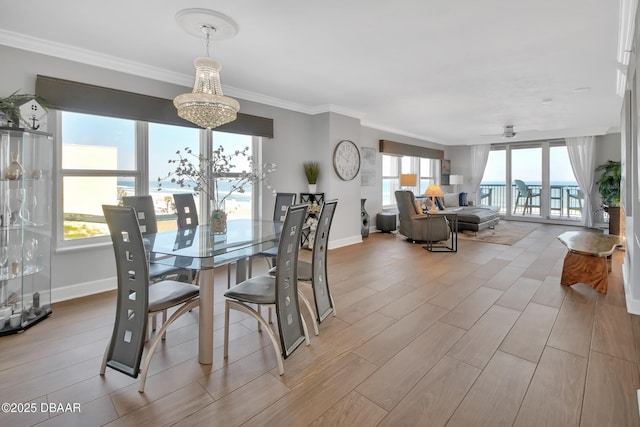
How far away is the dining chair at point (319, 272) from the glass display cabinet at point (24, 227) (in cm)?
204

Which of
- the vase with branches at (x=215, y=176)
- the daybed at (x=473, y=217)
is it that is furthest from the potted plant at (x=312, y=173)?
the daybed at (x=473, y=217)

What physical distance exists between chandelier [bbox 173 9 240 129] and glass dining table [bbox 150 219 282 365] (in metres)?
0.96

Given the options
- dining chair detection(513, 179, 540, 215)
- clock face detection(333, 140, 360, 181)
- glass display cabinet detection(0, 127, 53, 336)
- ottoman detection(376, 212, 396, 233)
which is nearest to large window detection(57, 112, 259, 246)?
glass display cabinet detection(0, 127, 53, 336)

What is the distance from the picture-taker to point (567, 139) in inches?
319

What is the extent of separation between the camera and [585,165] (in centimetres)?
784

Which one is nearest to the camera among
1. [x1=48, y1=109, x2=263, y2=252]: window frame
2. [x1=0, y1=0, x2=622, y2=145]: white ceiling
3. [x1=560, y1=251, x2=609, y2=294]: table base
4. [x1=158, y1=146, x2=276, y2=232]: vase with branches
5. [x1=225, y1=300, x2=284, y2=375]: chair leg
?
[x1=225, y1=300, x2=284, y2=375]: chair leg

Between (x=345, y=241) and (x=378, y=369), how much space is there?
385cm

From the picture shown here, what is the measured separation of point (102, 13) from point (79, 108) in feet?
3.54

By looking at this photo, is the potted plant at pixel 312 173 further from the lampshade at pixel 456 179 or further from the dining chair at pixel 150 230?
the lampshade at pixel 456 179

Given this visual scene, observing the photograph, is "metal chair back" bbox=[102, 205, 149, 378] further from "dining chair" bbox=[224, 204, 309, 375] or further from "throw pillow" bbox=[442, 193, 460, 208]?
"throw pillow" bbox=[442, 193, 460, 208]

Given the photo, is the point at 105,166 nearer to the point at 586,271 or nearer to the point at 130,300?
the point at 130,300

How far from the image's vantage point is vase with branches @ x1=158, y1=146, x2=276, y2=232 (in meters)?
2.61

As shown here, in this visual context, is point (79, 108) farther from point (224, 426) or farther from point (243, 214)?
point (224, 426)

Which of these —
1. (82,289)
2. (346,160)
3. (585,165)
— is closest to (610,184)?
(585,165)
